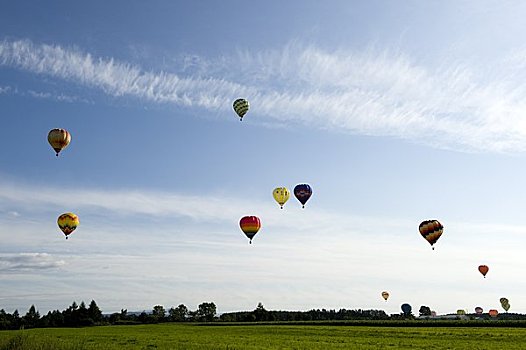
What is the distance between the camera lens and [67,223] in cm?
5912

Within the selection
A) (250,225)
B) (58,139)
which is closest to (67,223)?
(58,139)

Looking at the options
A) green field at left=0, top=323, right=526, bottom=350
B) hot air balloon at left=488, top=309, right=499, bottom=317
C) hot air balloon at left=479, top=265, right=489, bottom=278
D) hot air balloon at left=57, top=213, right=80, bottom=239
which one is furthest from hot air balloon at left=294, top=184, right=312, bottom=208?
hot air balloon at left=488, top=309, right=499, bottom=317

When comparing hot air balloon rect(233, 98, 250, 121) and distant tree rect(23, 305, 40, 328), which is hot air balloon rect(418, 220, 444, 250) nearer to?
hot air balloon rect(233, 98, 250, 121)

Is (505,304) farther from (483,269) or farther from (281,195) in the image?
(281,195)

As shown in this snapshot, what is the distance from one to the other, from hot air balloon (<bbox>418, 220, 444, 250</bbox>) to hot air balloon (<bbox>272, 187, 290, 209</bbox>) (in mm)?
17326

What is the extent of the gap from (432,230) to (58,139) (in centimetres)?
4288

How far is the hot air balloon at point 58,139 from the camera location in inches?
2014

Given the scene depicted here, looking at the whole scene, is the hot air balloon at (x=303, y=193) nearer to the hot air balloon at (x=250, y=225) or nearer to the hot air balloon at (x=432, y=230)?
the hot air balloon at (x=250, y=225)

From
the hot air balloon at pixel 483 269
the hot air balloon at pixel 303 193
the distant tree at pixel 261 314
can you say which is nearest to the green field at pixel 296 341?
the hot air balloon at pixel 303 193

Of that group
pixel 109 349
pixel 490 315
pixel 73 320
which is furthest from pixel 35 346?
pixel 490 315

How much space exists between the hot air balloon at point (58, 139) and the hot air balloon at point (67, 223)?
10399mm

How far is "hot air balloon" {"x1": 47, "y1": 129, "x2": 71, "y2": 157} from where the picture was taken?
51156 millimetres

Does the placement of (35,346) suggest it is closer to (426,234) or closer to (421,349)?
(421,349)

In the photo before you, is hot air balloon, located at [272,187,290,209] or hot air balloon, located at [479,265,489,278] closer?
hot air balloon, located at [272,187,290,209]
